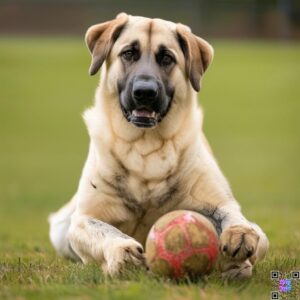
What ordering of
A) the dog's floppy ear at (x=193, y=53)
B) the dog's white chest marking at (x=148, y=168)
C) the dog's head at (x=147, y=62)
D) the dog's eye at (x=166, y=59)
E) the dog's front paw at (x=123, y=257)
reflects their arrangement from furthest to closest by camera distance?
the dog's floppy ear at (x=193, y=53) < the dog's eye at (x=166, y=59) < the dog's white chest marking at (x=148, y=168) < the dog's head at (x=147, y=62) < the dog's front paw at (x=123, y=257)

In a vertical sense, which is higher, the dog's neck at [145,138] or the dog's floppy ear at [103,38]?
the dog's floppy ear at [103,38]

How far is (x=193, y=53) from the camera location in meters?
6.27

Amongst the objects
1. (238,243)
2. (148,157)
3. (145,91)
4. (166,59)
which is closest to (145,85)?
(145,91)

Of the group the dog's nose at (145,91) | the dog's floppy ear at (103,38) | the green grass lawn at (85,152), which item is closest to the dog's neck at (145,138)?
the dog's floppy ear at (103,38)

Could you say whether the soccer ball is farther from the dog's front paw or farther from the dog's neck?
the dog's neck

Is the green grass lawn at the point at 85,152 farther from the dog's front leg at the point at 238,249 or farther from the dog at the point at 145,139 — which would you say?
the dog at the point at 145,139

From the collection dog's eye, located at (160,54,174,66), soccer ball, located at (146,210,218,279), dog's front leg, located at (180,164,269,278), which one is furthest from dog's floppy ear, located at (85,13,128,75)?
soccer ball, located at (146,210,218,279)

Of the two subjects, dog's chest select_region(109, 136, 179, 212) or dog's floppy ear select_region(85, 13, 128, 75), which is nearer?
dog's chest select_region(109, 136, 179, 212)

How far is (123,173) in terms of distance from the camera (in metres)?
6.07

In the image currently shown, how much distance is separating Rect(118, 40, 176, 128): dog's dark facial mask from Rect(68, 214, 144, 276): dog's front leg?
80 cm

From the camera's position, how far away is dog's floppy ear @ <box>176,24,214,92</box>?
245 inches

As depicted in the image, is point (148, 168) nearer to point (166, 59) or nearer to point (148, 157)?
point (148, 157)

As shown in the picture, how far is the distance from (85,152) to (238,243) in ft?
51.8

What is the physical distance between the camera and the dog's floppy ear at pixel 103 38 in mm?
6281
